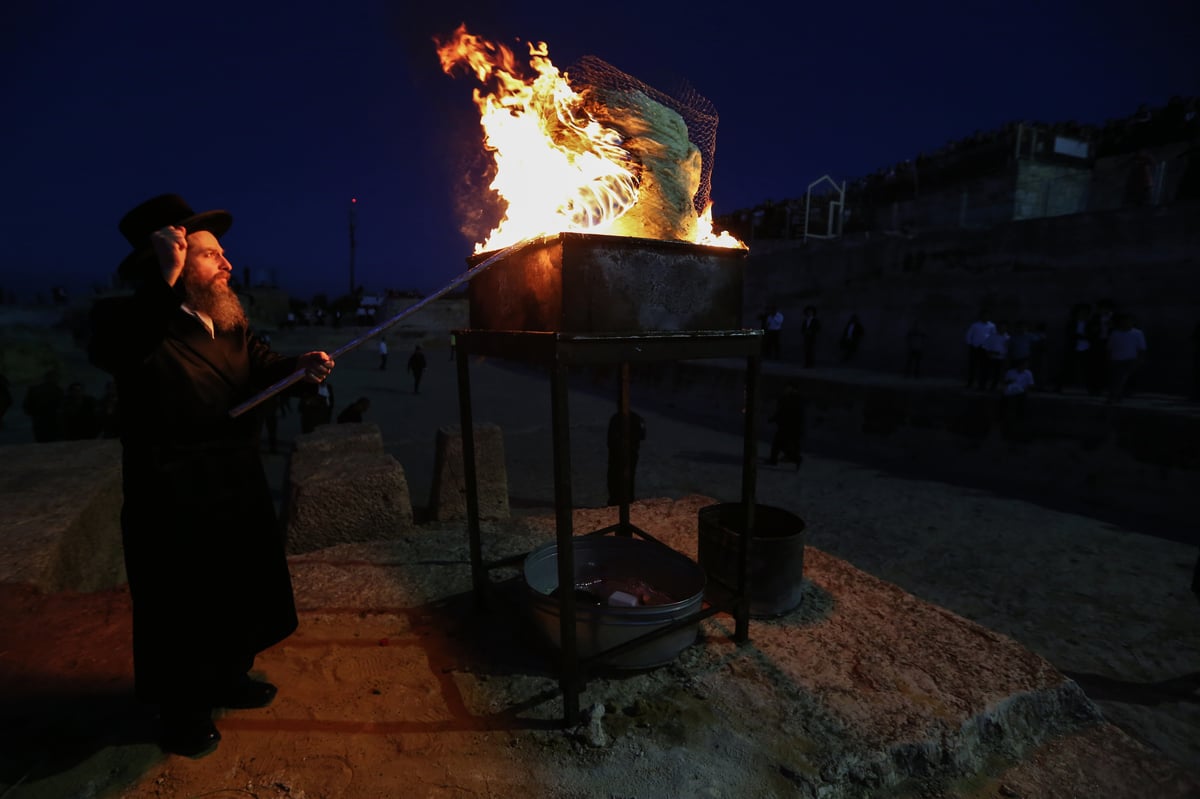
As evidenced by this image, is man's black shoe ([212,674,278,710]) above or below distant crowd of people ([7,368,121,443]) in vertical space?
below

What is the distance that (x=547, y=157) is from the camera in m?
3.54

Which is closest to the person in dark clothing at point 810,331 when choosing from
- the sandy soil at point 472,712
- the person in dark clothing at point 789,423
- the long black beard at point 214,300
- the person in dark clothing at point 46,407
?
the person in dark clothing at point 789,423

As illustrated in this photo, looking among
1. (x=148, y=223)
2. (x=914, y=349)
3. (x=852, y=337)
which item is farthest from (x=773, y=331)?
(x=148, y=223)

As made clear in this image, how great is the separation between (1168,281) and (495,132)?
15.5 metres

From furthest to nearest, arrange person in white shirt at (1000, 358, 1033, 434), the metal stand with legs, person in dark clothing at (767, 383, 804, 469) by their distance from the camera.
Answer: person in dark clothing at (767, 383, 804, 469), person in white shirt at (1000, 358, 1033, 434), the metal stand with legs

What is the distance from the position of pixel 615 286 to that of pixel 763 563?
223 centimetres

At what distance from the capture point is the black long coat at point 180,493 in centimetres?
232

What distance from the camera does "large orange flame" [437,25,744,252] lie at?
11.0ft

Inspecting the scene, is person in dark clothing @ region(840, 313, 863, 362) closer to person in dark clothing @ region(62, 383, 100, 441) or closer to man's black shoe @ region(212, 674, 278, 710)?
man's black shoe @ region(212, 674, 278, 710)

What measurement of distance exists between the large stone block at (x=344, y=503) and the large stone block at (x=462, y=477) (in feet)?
2.84

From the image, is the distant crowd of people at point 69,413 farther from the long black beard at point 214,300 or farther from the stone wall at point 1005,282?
the stone wall at point 1005,282

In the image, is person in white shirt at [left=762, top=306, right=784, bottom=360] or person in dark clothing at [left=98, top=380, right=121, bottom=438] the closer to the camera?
person in dark clothing at [left=98, top=380, right=121, bottom=438]

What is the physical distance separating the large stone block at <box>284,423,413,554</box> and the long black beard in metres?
2.66

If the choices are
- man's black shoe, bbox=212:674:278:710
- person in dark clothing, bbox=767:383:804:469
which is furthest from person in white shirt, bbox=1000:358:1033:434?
man's black shoe, bbox=212:674:278:710
